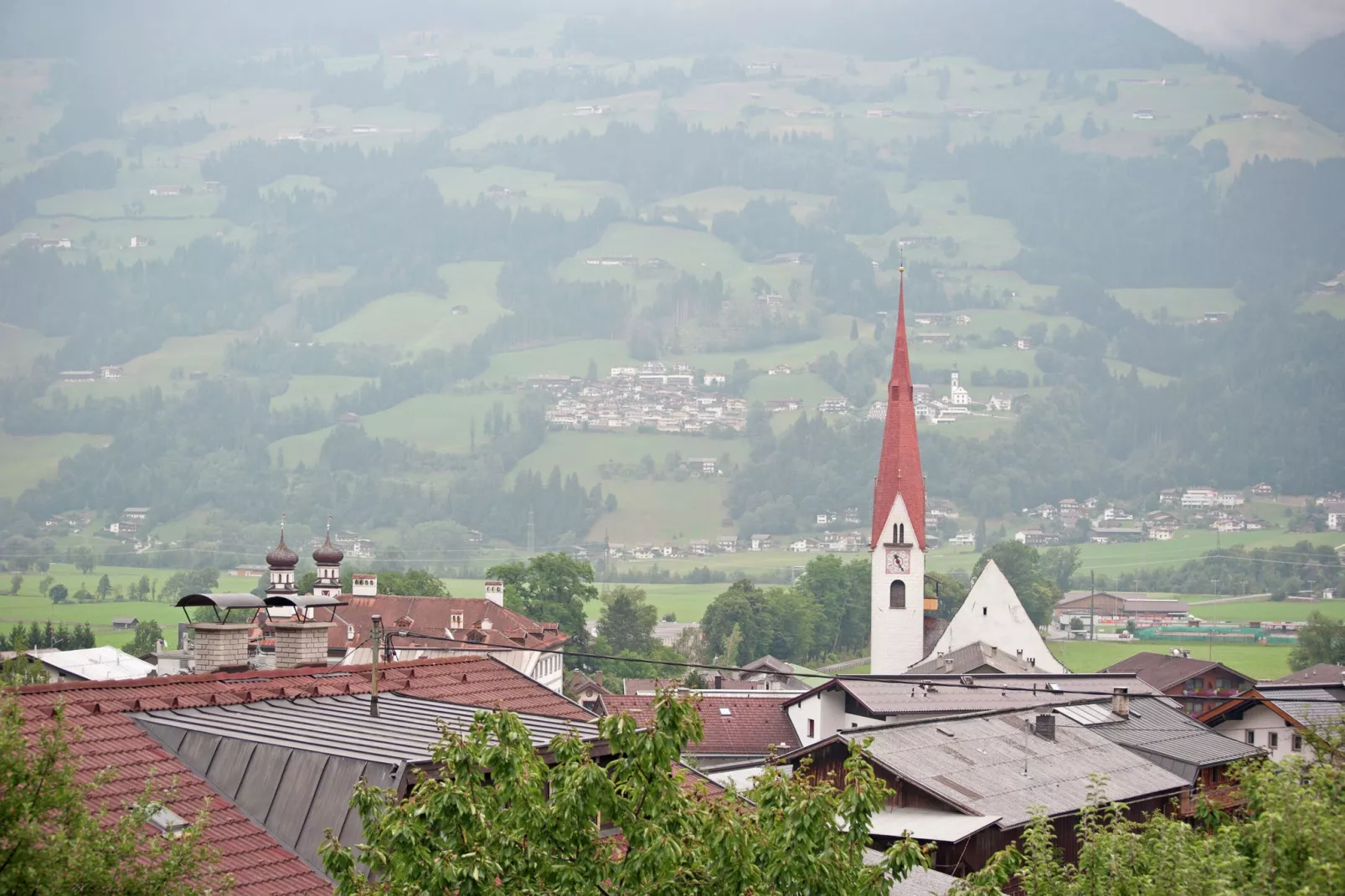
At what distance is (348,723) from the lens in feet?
67.8

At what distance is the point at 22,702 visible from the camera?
18.4 metres

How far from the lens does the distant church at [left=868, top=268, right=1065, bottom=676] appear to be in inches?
3231

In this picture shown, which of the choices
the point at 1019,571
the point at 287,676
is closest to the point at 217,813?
the point at 287,676

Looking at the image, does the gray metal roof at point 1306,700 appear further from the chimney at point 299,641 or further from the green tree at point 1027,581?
the green tree at point 1027,581

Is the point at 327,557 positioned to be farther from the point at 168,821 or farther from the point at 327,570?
the point at 168,821

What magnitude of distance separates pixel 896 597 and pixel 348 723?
68168mm

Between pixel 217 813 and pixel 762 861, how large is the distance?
6.14 m

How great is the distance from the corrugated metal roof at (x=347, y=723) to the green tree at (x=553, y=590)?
282 feet

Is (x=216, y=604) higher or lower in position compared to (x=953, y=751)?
higher

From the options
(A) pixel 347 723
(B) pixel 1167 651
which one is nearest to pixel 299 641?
(A) pixel 347 723

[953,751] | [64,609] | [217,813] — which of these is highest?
[217,813]

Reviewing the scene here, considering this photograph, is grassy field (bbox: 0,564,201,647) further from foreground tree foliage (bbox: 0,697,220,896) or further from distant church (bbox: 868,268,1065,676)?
foreground tree foliage (bbox: 0,697,220,896)

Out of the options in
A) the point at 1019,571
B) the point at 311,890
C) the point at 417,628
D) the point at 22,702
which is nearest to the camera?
the point at 311,890

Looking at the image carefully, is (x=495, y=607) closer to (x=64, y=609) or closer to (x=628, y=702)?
(x=628, y=702)
